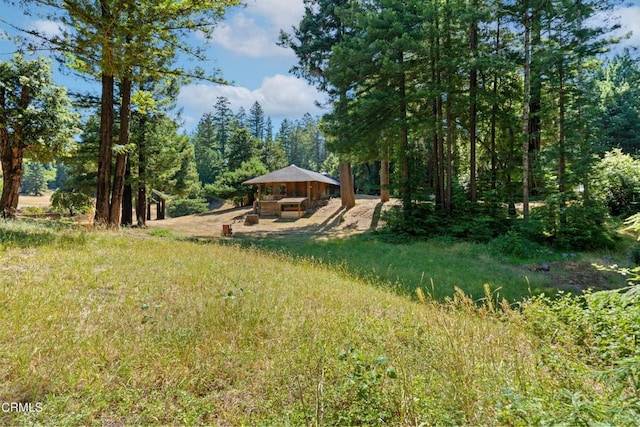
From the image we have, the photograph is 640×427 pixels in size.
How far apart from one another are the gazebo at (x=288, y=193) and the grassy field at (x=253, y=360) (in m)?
21.2

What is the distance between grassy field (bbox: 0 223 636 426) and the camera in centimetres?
207

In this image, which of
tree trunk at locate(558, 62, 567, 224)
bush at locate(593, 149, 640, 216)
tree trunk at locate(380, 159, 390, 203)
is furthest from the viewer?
tree trunk at locate(380, 159, 390, 203)

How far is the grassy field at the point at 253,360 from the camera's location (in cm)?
207

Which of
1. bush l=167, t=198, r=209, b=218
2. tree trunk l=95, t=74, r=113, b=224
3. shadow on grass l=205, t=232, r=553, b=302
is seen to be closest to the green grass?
shadow on grass l=205, t=232, r=553, b=302

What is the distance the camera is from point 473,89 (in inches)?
555

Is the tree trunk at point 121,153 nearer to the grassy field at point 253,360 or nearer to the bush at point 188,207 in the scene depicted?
the grassy field at point 253,360

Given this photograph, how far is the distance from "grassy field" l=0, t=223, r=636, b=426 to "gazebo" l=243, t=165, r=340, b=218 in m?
21.2

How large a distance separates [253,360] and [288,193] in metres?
25.8

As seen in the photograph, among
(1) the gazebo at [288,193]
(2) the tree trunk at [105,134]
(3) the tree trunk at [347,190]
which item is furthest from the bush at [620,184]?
(2) the tree trunk at [105,134]

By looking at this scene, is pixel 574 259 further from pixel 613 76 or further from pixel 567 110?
pixel 613 76

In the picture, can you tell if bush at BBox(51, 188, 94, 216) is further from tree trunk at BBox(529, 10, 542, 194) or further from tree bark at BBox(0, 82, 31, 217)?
tree trunk at BBox(529, 10, 542, 194)

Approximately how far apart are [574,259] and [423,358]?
9.91 metres

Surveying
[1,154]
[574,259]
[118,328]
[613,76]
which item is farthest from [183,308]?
[613,76]

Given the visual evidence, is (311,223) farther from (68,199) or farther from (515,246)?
(68,199)
